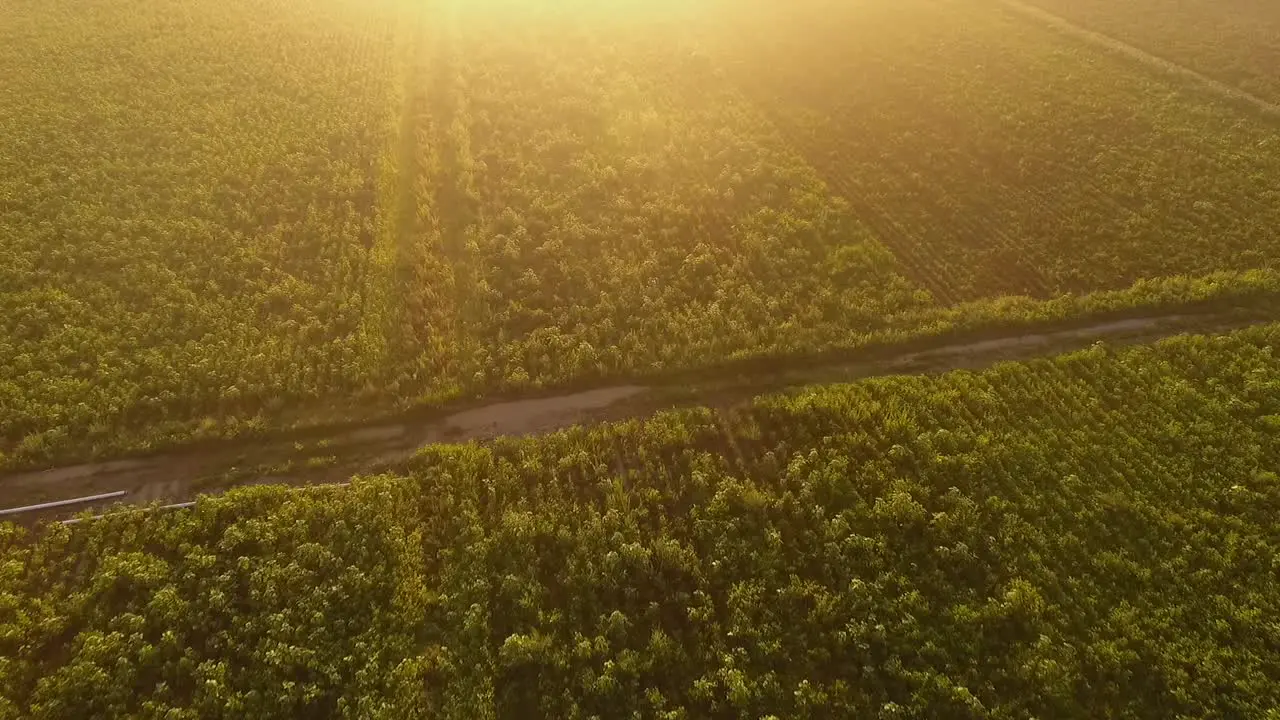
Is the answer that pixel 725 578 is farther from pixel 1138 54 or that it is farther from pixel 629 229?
pixel 1138 54

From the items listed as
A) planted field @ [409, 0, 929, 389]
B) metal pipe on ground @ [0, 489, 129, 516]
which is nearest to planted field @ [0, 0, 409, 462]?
metal pipe on ground @ [0, 489, 129, 516]

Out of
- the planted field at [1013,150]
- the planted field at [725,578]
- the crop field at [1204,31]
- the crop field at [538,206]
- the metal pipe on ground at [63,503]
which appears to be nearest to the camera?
the planted field at [725,578]

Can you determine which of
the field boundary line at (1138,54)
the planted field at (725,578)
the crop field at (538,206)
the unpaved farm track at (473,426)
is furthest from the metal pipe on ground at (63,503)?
the field boundary line at (1138,54)

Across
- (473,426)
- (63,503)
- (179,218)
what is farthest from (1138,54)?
(63,503)

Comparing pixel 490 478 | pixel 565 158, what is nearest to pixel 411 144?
pixel 565 158

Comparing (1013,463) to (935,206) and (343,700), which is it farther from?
(343,700)

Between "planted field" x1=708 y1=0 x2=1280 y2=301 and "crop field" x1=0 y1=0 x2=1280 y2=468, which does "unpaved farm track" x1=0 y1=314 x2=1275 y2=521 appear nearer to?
"crop field" x1=0 y1=0 x2=1280 y2=468

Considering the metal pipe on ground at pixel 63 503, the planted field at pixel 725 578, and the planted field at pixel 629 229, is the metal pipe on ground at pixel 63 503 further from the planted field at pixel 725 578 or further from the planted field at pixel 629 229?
the planted field at pixel 629 229

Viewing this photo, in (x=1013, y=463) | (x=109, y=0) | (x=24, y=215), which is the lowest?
(x=1013, y=463)
